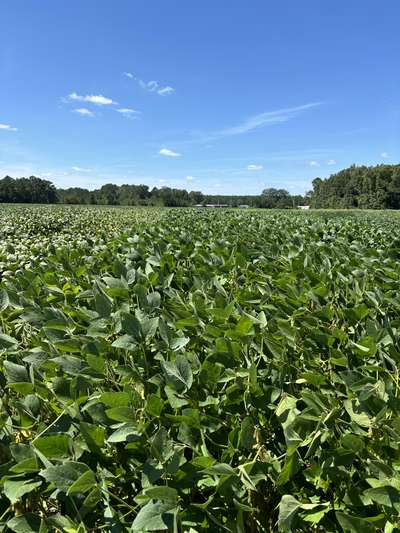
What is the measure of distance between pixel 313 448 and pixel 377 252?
3.20m

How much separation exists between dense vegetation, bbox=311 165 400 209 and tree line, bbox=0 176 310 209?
1446 cm

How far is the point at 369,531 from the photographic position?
0.95m

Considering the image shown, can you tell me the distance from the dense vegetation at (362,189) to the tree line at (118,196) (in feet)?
47.5

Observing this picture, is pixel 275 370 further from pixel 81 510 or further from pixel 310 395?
pixel 81 510

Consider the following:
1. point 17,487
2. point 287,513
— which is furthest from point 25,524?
point 287,513

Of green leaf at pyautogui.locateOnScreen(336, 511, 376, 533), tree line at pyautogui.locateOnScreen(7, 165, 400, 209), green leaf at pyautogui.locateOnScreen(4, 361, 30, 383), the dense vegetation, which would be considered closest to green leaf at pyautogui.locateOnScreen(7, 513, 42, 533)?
green leaf at pyautogui.locateOnScreen(4, 361, 30, 383)

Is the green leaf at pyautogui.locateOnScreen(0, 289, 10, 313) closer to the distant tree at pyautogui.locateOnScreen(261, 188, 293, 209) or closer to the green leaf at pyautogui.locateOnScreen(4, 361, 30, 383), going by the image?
the green leaf at pyautogui.locateOnScreen(4, 361, 30, 383)

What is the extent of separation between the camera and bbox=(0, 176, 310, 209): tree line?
97125mm

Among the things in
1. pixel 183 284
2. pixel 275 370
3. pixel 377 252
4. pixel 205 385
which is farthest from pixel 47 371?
pixel 377 252

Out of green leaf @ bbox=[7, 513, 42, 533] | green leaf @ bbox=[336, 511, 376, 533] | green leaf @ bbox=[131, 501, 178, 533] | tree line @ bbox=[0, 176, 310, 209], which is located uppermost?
tree line @ bbox=[0, 176, 310, 209]

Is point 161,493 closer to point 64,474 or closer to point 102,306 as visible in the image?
point 64,474

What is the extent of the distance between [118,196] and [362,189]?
232 ft

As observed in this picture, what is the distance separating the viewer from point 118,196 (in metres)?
122

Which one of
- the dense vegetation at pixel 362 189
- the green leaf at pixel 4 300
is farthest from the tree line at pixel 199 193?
Answer: the green leaf at pixel 4 300
